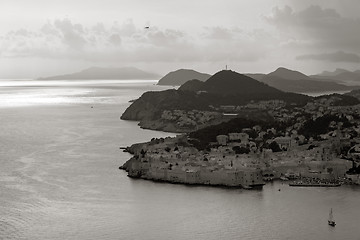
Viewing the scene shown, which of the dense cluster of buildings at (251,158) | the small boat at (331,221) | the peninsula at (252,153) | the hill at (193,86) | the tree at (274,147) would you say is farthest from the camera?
the hill at (193,86)

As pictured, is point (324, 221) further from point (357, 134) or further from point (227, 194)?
point (357, 134)

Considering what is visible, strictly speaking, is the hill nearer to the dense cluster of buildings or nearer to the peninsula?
the peninsula

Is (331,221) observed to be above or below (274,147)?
below

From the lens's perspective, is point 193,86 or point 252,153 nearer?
point 252,153

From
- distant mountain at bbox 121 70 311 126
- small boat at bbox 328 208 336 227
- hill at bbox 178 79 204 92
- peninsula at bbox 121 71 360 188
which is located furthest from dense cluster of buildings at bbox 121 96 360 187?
hill at bbox 178 79 204 92

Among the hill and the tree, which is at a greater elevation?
the hill

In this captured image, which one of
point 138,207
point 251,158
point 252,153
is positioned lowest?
point 138,207

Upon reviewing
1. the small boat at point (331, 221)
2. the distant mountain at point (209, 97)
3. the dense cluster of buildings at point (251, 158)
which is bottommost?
the small boat at point (331, 221)

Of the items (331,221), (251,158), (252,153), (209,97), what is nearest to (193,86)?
(209,97)

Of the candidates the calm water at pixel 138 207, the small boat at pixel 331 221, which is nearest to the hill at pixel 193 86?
the calm water at pixel 138 207

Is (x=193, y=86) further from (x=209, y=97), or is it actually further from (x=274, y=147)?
(x=274, y=147)

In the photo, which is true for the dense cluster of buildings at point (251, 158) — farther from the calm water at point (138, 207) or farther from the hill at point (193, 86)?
the hill at point (193, 86)

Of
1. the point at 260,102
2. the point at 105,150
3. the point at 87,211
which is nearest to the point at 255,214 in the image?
the point at 87,211
